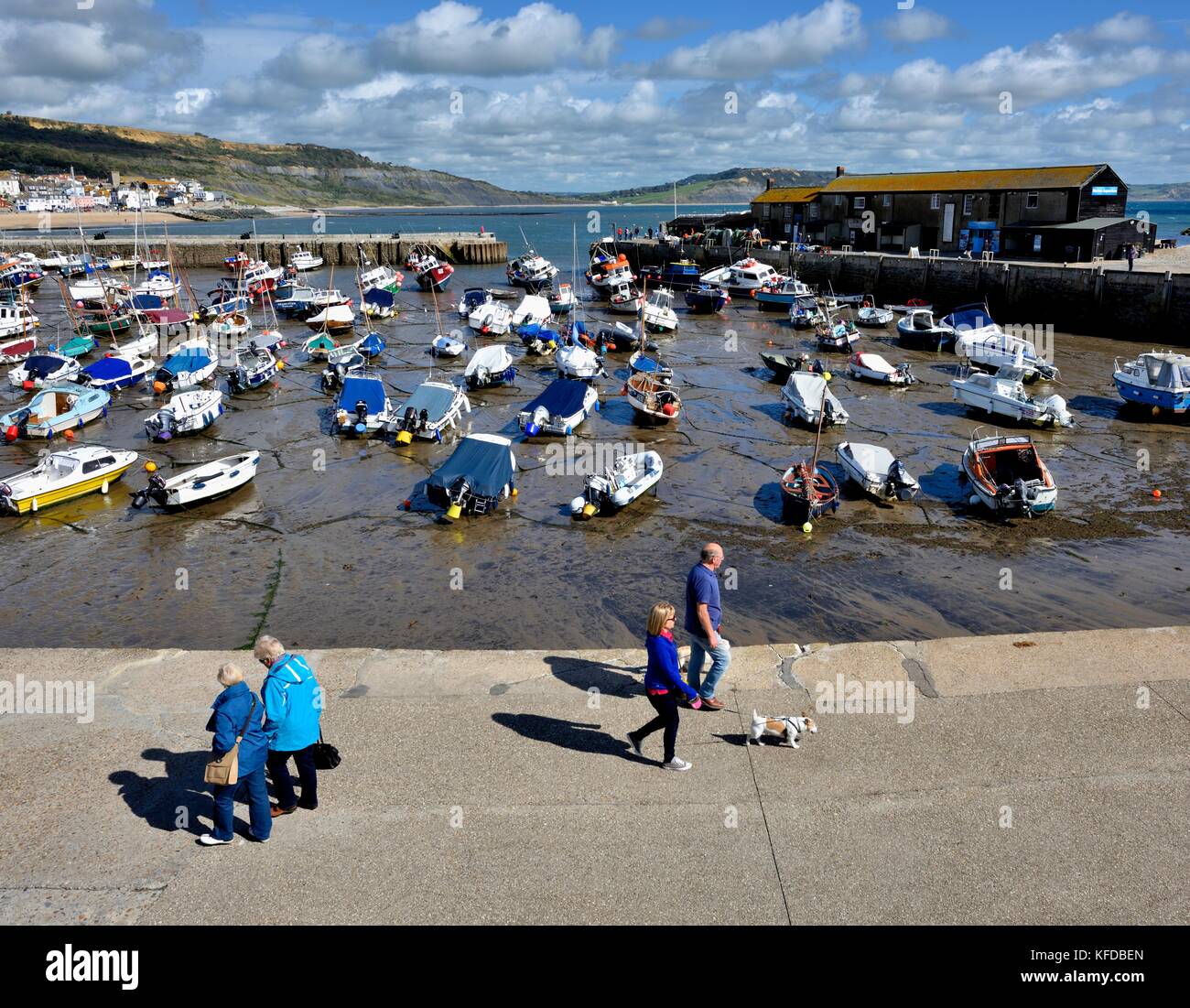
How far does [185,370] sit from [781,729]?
32.6 m

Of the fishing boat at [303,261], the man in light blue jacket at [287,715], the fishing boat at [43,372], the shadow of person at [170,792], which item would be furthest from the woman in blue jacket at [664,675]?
the fishing boat at [303,261]

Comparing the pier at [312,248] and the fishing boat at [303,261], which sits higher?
the pier at [312,248]

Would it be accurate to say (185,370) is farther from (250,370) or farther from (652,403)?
(652,403)

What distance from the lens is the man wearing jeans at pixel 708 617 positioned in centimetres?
885

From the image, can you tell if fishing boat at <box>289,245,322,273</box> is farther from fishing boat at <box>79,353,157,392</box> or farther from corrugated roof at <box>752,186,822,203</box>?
fishing boat at <box>79,353,157,392</box>

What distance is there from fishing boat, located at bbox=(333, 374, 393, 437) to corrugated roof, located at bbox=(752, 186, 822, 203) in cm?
5431

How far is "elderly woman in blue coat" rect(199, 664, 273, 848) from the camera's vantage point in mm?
6902

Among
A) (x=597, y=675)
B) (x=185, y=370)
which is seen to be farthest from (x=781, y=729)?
(x=185, y=370)

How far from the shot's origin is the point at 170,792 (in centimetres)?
787

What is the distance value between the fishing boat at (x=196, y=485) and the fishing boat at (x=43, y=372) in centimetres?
1520

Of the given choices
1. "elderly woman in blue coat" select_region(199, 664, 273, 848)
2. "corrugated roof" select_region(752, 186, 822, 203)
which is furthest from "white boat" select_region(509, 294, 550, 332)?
"elderly woman in blue coat" select_region(199, 664, 273, 848)

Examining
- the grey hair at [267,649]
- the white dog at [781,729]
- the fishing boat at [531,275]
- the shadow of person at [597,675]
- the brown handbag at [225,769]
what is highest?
the fishing boat at [531,275]

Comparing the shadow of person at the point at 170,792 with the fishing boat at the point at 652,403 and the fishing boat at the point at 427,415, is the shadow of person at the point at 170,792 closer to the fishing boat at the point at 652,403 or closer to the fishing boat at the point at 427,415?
the fishing boat at the point at 427,415
